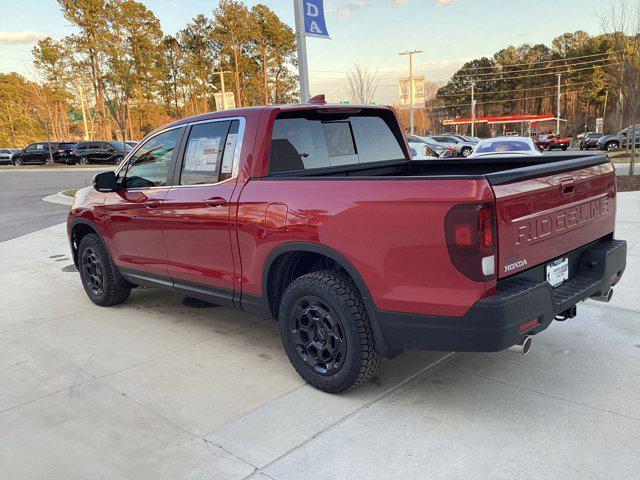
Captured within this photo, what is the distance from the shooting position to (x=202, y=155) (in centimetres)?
414

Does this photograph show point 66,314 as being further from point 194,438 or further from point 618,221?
point 618,221

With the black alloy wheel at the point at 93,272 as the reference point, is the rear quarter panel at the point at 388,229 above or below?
above

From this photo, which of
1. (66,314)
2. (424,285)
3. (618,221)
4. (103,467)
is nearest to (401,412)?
(424,285)

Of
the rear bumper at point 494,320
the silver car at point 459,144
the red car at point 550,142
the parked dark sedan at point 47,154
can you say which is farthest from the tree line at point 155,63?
the rear bumper at point 494,320

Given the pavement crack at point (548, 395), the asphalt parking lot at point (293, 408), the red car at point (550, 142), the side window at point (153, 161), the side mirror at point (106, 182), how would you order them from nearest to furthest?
the asphalt parking lot at point (293, 408) < the pavement crack at point (548, 395) < the side window at point (153, 161) < the side mirror at point (106, 182) < the red car at point (550, 142)

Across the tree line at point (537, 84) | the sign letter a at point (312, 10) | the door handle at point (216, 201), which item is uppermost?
the tree line at point (537, 84)

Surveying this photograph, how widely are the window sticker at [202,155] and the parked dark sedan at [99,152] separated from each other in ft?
107

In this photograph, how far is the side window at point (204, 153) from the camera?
4004mm

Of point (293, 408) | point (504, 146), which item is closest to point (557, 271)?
point (293, 408)

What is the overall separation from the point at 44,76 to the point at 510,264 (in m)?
53.9

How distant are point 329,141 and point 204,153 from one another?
99cm

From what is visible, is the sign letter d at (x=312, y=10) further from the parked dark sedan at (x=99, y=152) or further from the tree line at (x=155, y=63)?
the tree line at (x=155, y=63)

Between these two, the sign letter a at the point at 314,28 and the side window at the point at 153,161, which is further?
the sign letter a at the point at 314,28

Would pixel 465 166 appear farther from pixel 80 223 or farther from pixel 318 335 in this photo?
pixel 80 223
